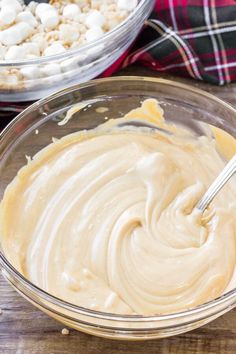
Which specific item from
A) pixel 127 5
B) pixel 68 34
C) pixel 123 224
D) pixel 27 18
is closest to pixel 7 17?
pixel 27 18

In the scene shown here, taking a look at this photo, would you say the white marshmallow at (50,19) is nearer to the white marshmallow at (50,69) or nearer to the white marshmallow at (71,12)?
the white marshmallow at (71,12)

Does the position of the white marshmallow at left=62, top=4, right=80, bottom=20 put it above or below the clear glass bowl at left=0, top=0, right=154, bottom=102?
above

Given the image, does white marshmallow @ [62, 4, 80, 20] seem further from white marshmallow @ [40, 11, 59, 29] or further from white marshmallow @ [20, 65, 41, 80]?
white marshmallow @ [20, 65, 41, 80]

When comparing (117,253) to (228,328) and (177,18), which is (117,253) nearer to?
→ (228,328)

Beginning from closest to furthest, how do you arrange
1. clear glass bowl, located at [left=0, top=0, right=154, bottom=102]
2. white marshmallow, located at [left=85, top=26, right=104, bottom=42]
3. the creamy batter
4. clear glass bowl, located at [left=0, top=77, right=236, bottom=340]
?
the creamy batter
clear glass bowl, located at [left=0, top=77, right=236, bottom=340]
clear glass bowl, located at [left=0, top=0, right=154, bottom=102]
white marshmallow, located at [left=85, top=26, right=104, bottom=42]

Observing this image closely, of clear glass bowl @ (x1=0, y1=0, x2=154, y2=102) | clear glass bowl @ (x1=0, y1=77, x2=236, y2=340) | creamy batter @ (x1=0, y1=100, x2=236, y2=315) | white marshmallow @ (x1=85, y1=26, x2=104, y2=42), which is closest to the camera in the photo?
creamy batter @ (x1=0, y1=100, x2=236, y2=315)

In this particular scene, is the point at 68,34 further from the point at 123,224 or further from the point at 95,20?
the point at 123,224

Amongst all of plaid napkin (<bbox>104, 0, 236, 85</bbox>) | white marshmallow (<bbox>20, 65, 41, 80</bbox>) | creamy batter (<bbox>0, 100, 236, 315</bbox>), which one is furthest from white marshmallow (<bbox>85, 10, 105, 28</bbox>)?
creamy batter (<bbox>0, 100, 236, 315</bbox>)
